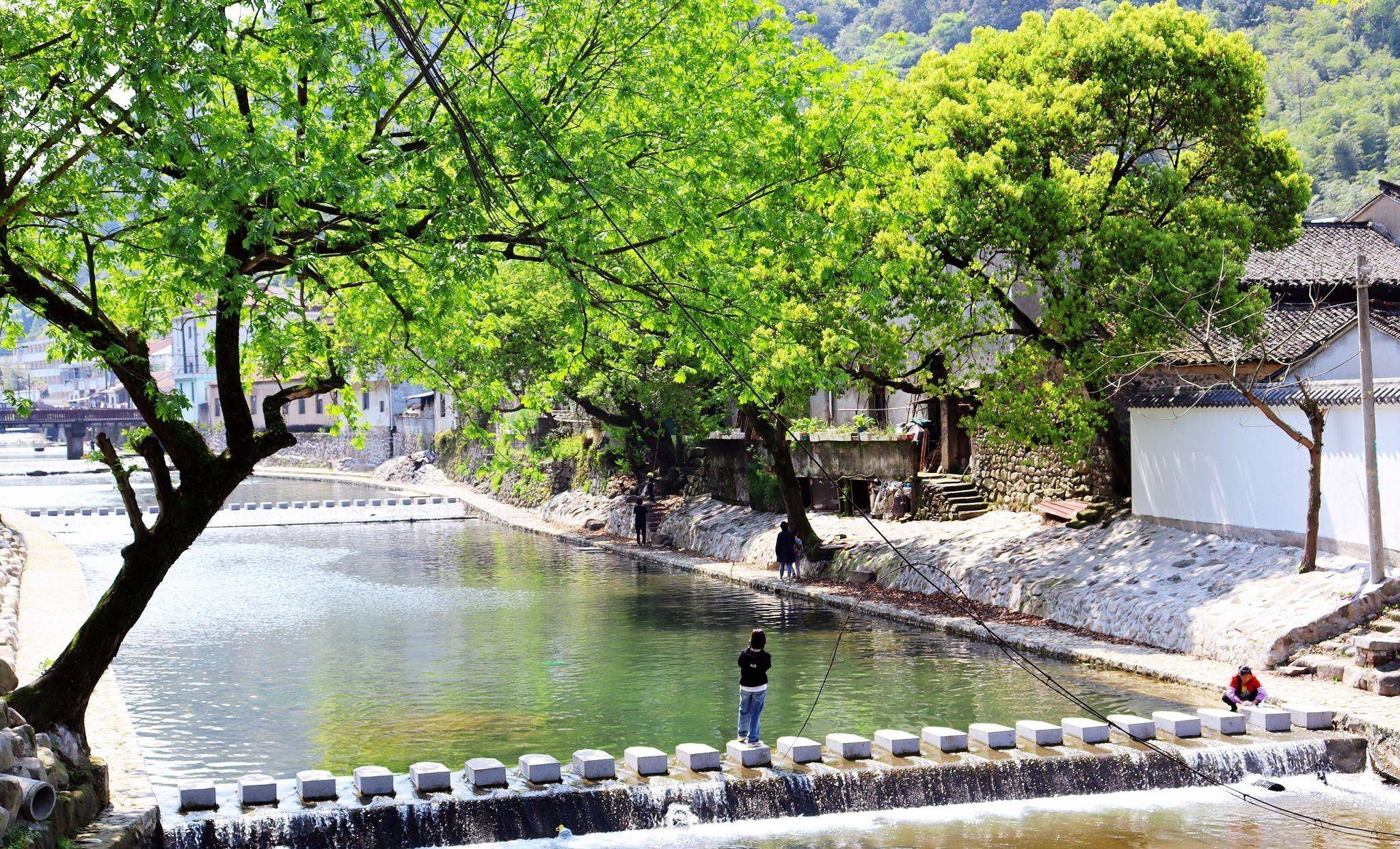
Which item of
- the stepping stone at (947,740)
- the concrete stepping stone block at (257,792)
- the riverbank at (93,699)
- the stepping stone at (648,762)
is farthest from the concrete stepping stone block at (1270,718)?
the riverbank at (93,699)

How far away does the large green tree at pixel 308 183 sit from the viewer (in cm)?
1178

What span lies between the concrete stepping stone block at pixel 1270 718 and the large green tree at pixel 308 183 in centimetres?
841

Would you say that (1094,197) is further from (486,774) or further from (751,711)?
(486,774)

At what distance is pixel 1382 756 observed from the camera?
599 inches

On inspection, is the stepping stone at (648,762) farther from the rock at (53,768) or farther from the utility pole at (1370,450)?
the utility pole at (1370,450)

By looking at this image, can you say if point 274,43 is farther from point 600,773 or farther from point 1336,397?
point 1336,397

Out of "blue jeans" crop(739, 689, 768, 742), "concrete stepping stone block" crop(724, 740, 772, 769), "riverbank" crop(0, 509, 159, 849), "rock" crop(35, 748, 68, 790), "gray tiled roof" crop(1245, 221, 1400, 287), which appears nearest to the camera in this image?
"rock" crop(35, 748, 68, 790)

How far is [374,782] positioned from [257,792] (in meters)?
1.18

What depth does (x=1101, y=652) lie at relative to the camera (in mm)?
20891

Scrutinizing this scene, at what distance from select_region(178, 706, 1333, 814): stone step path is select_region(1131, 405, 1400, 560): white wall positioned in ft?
18.6

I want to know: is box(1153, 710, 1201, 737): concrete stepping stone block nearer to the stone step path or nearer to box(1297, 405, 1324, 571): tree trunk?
the stone step path

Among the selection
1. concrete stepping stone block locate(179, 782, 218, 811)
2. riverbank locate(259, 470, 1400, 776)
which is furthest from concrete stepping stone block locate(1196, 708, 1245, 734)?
concrete stepping stone block locate(179, 782, 218, 811)

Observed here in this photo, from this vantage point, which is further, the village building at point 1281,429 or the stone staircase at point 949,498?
the stone staircase at point 949,498

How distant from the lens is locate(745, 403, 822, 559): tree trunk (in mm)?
32125
